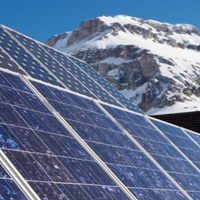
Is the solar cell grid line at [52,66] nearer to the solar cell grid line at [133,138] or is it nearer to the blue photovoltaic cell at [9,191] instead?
the solar cell grid line at [133,138]

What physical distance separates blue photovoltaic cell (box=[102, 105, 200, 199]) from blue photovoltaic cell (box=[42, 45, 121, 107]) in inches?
181

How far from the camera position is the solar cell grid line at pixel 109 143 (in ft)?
40.1

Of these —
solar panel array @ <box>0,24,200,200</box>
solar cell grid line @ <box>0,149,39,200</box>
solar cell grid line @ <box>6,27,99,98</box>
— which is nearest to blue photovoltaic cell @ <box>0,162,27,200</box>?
solar panel array @ <box>0,24,200,200</box>

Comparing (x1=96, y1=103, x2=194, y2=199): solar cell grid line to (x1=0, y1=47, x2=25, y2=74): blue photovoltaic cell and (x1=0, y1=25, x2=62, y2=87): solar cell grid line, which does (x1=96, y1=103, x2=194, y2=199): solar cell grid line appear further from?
(x1=0, y1=47, x2=25, y2=74): blue photovoltaic cell

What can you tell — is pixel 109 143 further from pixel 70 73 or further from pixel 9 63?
pixel 70 73

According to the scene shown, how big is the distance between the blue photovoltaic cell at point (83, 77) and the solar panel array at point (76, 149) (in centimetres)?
318

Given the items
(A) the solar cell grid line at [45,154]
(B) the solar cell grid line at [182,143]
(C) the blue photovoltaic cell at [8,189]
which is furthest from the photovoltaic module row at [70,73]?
(C) the blue photovoltaic cell at [8,189]

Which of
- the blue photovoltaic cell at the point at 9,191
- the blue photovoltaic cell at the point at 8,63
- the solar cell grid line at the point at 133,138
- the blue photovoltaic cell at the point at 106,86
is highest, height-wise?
the blue photovoltaic cell at the point at 8,63

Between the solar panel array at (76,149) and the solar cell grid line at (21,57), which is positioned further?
the solar cell grid line at (21,57)

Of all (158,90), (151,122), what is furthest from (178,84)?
(151,122)

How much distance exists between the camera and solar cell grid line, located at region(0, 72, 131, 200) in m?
8.08

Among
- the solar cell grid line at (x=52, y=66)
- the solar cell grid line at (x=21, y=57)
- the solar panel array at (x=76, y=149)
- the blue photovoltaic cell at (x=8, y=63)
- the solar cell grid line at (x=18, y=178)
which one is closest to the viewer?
the solar cell grid line at (x=18, y=178)

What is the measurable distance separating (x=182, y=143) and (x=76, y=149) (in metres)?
12.1

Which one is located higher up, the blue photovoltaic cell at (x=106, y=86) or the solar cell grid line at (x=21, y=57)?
the solar cell grid line at (x=21, y=57)
